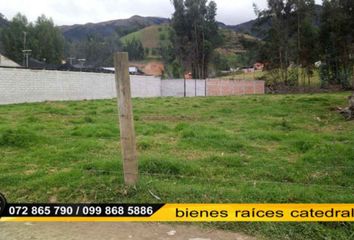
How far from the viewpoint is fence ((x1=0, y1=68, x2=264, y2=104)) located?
18.4 metres

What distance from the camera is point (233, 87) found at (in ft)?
119

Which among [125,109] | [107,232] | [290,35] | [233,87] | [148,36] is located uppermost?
[148,36]

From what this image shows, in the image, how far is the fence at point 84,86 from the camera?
1836cm

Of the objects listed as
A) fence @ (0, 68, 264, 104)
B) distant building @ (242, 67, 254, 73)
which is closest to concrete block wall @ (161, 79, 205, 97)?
fence @ (0, 68, 264, 104)

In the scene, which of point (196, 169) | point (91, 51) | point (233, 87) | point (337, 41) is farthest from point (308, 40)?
point (91, 51)

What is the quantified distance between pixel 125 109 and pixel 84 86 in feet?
69.0

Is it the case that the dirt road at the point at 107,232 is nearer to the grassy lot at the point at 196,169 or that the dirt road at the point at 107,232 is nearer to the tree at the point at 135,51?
the grassy lot at the point at 196,169

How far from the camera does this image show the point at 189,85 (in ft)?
112

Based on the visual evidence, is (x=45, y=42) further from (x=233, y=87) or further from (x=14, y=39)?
(x=233, y=87)

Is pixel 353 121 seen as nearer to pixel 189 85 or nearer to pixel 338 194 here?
pixel 338 194

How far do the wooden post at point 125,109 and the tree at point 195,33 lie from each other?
39824 millimetres

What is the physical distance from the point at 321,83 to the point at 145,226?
112 ft

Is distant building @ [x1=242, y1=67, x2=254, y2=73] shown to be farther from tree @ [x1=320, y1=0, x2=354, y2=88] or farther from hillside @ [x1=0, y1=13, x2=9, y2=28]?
hillside @ [x1=0, y1=13, x2=9, y2=28]

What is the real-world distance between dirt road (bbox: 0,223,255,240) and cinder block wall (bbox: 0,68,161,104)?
634 inches
